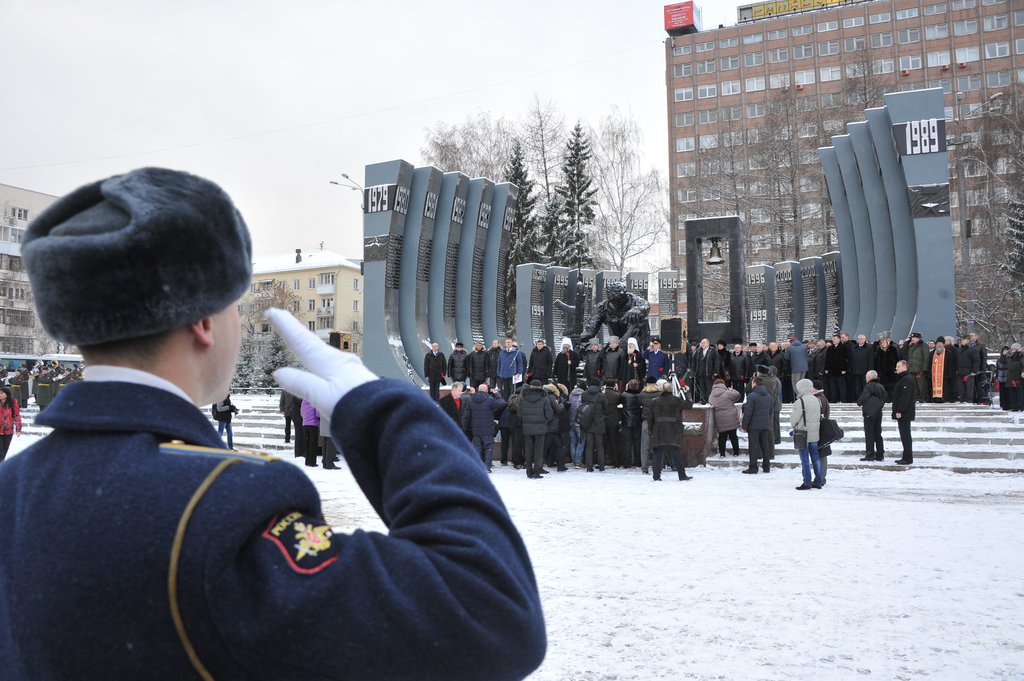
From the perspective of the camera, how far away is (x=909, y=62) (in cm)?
6481

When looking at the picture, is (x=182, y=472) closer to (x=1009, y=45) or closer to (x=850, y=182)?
(x=850, y=182)

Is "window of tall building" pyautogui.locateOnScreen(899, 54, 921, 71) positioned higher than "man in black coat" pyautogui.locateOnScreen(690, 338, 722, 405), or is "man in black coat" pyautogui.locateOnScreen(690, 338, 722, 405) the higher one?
"window of tall building" pyautogui.locateOnScreen(899, 54, 921, 71)

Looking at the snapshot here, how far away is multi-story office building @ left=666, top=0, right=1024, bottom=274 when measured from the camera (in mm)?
38156

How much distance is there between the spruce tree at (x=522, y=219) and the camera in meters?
41.4

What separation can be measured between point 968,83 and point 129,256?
2959 inches

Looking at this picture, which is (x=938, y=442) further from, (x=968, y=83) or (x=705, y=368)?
(x=968, y=83)

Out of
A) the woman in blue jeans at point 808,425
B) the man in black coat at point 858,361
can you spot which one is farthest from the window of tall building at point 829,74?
the woman in blue jeans at point 808,425

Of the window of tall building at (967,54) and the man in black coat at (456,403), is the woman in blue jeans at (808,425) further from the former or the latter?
the window of tall building at (967,54)

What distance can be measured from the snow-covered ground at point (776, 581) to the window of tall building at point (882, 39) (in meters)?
66.1

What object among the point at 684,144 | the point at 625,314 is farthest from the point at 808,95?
the point at 625,314

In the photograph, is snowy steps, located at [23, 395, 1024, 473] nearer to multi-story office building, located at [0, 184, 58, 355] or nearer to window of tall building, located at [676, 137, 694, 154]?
window of tall building, located at [676, 137, 694, 154]

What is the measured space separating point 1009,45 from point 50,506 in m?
77.0

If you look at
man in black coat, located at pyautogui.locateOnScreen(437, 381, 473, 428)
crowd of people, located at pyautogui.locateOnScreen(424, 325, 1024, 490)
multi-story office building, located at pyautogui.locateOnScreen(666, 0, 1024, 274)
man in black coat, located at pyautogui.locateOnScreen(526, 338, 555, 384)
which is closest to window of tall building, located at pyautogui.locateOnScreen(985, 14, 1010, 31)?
multi-story office building, located at pyautogui.locateOnScreen(666, 0, 1024, 274)

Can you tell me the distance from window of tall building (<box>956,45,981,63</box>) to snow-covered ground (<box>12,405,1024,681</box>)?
6541 cm
